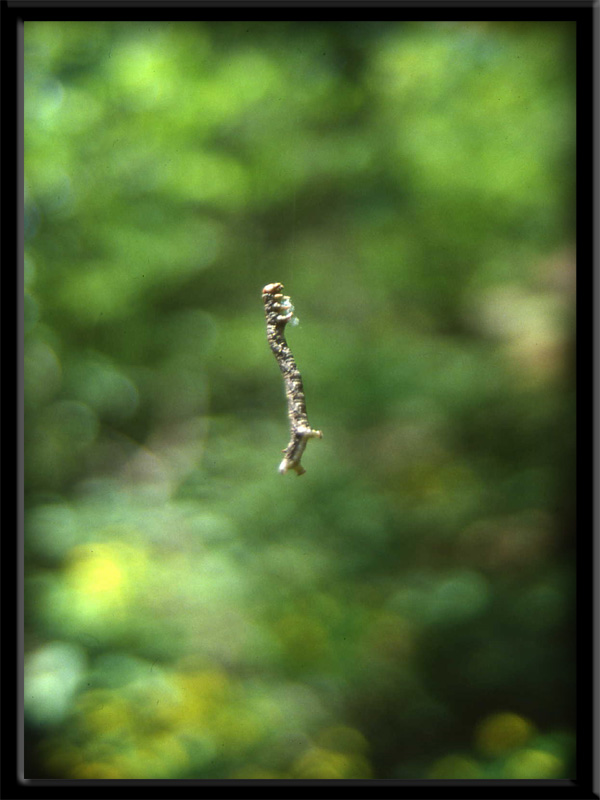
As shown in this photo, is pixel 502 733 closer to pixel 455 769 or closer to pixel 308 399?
pixel 455 769

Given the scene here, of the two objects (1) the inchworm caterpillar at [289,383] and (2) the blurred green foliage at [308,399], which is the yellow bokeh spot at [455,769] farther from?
(1) the inchworm caterpillar at [289,383]

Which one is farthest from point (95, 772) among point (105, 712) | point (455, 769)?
point (455, 769)

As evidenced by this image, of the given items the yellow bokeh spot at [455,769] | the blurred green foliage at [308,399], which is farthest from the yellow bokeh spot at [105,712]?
the yellow bokeh spot at [455,769]

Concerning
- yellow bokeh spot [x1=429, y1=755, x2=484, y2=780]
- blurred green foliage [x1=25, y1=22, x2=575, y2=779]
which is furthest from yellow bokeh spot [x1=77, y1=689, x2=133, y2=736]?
yellow bokeh spot [x1=429, y1=755, x2=484, y2=780]

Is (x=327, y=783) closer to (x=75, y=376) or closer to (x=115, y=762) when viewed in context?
(x=115, y=762)

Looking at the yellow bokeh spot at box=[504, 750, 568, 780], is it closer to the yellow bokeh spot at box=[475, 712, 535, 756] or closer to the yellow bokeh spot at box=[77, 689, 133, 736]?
the yellow bokeh spot at box=[475, 712, 535, 756]

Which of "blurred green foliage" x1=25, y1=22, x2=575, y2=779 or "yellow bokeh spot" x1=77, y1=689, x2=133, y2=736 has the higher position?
"blurred green foliage" x1=25, y1=22, x2=575, y2=779
